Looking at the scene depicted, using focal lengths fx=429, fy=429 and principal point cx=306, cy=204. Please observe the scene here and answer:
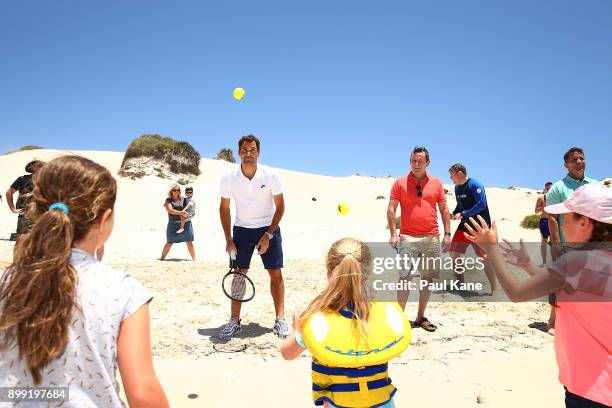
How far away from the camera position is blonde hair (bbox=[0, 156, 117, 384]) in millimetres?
1312

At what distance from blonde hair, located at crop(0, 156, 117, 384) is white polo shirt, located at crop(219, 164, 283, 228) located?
11.5 feet

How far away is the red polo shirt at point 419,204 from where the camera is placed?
531cm

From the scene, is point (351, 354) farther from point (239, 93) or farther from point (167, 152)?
point (167, 152)

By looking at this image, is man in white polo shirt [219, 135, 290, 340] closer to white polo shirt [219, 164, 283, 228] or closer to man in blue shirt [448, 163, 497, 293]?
white polo shirt [219, 164, 283, 228]

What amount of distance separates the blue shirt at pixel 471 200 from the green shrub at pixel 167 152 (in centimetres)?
2168

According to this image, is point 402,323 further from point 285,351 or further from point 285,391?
point 285,391

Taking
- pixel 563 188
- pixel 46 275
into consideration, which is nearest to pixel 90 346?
pixel 46 275

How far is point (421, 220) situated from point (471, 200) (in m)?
2.13

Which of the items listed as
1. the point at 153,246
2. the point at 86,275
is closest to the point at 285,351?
the point at 86,275

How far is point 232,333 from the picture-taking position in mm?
4859

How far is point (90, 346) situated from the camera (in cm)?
138

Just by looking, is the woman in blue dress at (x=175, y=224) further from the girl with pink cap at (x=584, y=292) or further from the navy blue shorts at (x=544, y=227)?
the girl with pink cap at (x=584, y=292)

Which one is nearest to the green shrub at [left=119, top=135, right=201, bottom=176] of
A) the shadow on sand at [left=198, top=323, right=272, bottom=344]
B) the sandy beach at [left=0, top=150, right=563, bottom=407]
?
the sandy beach at [left=0, top=150, right=563, bottom=407]

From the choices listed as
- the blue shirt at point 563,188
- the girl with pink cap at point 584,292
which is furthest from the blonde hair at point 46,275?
the blue shirt at point 563,188
